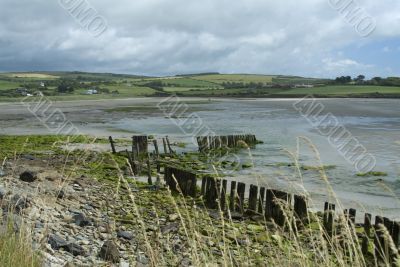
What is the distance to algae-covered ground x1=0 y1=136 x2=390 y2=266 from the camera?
4.21 m

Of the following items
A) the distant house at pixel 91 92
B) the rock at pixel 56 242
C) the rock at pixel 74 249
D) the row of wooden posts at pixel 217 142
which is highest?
the rock at pixel 56 242

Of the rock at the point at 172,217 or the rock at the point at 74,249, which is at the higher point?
the rock at the point at 74,249

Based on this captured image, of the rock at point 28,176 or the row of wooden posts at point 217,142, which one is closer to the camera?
the rock at point 28,176

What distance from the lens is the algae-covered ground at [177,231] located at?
4215mm

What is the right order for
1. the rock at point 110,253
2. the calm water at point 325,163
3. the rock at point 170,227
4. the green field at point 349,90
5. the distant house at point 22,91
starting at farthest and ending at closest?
the distant house at point 22,91, the green field at point 349,90, the calm water at point 325,163, the rock at point 170,227, the rock at point 110,253

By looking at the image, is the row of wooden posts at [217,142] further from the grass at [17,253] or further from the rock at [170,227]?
the grass at [17,253]

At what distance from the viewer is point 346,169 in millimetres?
24156

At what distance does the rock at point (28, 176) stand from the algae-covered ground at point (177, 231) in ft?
2.06

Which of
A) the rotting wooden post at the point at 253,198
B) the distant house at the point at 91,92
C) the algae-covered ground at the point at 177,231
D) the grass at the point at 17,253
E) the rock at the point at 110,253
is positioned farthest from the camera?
the distant house at the point at 91,92

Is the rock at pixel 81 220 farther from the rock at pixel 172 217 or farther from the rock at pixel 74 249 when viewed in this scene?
the rock at pixel 74 249

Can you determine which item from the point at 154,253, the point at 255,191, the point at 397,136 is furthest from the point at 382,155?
the point at 154,253

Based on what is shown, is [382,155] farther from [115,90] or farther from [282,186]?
[115,90]

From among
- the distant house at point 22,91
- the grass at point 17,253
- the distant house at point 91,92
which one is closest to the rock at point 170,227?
the grass at point 17,253

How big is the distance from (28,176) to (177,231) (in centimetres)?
798
